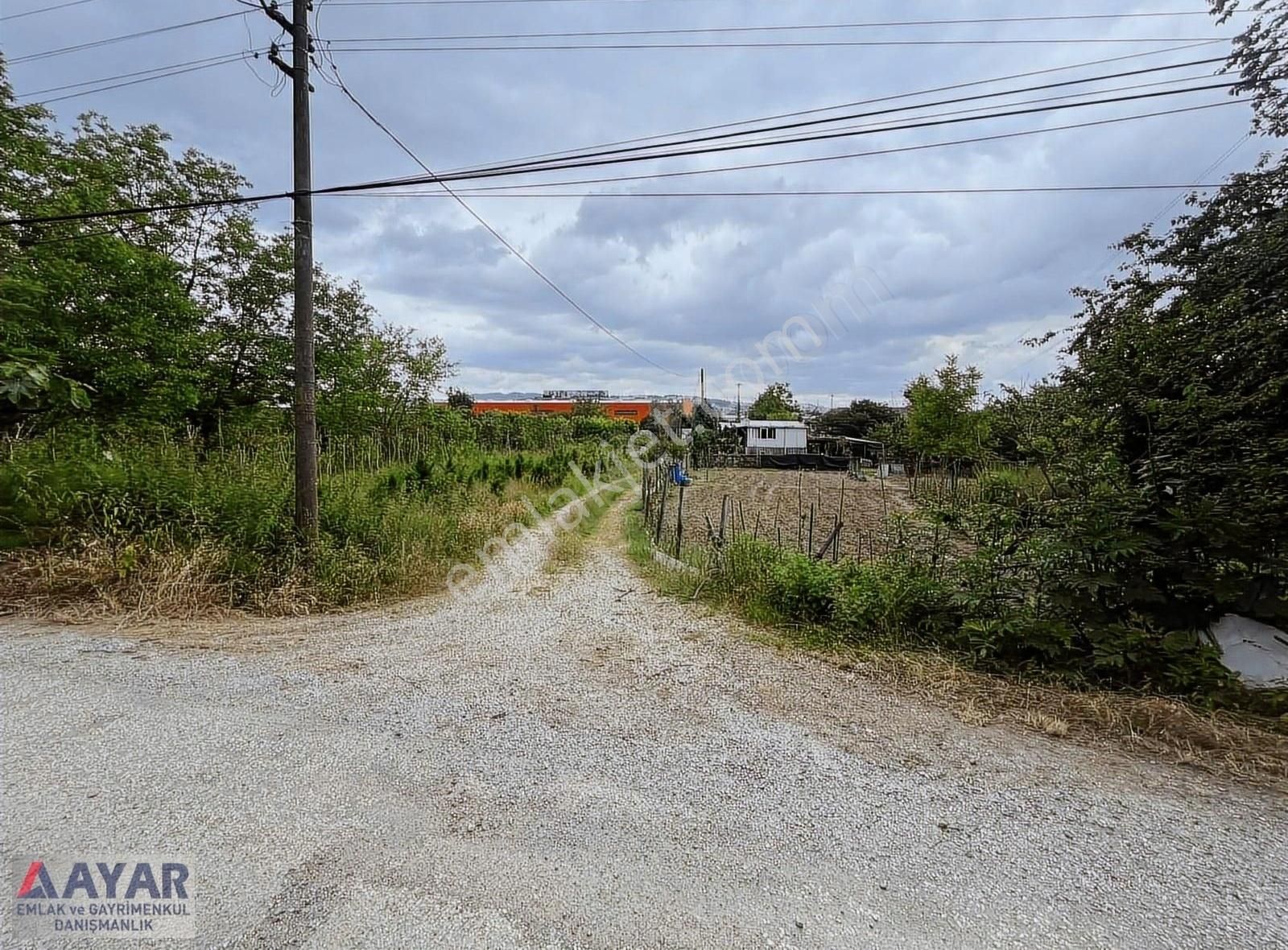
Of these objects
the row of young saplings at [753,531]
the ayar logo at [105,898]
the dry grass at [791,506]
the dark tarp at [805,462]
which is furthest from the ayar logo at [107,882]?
the dark tarp at [805,462]

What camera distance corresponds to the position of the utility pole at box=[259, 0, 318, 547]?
13.9 ft

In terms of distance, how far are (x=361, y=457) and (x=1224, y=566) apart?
9.59 m

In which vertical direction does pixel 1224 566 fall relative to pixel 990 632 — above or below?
above

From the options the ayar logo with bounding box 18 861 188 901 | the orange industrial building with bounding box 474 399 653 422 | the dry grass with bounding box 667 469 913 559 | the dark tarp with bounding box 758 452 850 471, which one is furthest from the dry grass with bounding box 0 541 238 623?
the orange industrial building with bounding box 474 399 653 422

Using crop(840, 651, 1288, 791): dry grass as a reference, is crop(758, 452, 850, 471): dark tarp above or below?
above

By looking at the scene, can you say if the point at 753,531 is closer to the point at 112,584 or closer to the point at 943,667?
the point at 943,667

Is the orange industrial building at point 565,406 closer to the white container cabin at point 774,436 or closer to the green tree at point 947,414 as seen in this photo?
the white container cabin at point 774,436

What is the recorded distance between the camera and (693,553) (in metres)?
5.63

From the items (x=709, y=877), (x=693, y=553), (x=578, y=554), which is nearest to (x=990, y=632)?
(x=709, y=877)

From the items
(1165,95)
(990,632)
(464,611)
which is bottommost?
(464,611)

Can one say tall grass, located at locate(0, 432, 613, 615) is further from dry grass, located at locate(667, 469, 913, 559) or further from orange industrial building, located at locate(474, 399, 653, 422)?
orange industrial building, located at locate(474, 399, 653, 422)

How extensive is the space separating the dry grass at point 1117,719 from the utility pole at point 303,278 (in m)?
4.60

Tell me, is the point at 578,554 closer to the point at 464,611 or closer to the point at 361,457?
the point at 464,611

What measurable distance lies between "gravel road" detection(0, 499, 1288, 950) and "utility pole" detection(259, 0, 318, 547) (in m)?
1.62
